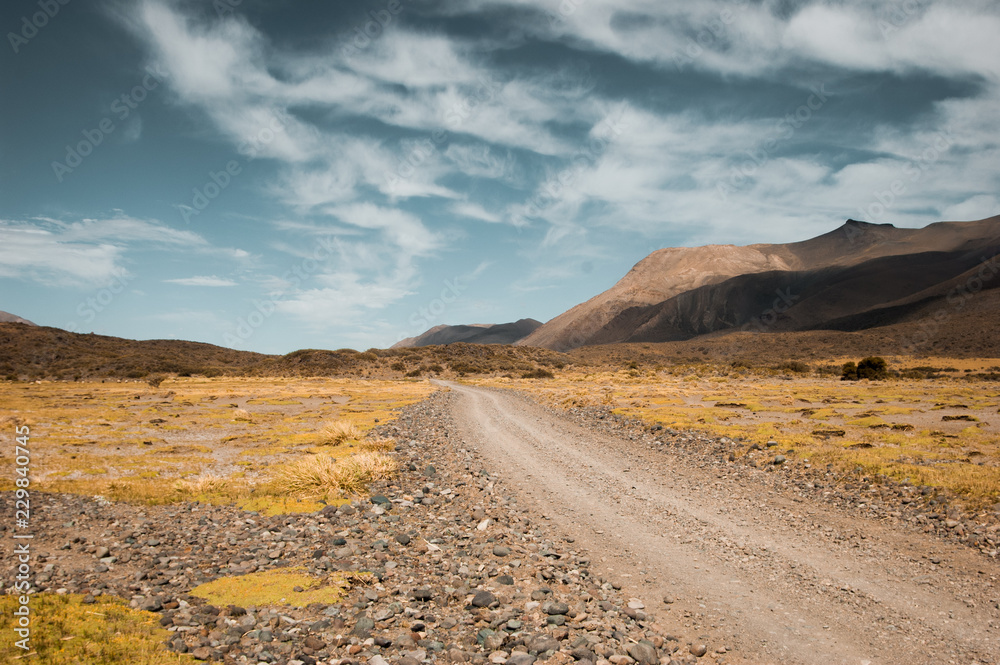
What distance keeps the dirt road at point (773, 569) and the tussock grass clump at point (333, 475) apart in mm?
3621

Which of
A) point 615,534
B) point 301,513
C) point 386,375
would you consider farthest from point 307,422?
point 386,375

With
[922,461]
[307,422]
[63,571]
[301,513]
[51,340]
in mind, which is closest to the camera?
[63,571]

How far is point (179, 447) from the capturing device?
19.2 m

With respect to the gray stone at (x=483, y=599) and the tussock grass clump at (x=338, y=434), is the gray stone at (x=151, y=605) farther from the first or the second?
the tussock grass clump at (x=338, y=434)

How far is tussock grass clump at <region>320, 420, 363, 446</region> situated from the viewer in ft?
58.9

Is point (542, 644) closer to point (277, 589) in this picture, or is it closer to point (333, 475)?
point (277, 589)

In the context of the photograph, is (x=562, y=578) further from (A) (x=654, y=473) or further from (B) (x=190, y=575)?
(A) (x=654, y=473)

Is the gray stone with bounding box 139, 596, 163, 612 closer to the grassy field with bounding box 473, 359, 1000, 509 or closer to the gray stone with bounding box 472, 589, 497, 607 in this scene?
the gray stone with bounding box 472, 589, 497, 607

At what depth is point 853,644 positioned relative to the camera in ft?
16.5

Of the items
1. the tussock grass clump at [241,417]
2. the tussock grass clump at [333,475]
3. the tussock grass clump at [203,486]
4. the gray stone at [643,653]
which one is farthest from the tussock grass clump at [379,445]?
the tussock grass clump at [241,417]

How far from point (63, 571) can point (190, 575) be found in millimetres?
1788

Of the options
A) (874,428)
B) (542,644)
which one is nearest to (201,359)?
(874,428)

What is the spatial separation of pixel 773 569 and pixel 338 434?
15.6m

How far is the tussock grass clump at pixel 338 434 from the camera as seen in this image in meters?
18.0
